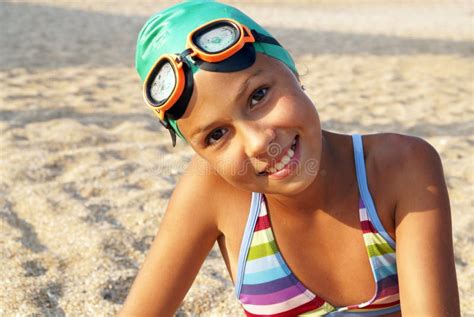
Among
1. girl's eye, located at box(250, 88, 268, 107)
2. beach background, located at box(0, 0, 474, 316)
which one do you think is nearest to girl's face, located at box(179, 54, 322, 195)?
girl's eye, located at box(250, 88, 268, 107)

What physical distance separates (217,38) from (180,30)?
0.11 meters

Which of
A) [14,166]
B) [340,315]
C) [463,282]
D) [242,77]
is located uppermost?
[242,77]

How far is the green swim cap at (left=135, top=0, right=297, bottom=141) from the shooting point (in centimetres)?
174

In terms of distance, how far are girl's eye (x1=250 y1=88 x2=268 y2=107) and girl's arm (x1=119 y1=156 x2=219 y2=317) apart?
1.11 feet

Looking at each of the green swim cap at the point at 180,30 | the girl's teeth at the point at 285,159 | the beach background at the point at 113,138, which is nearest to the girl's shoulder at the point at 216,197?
the green swim cap at the point at 180,30

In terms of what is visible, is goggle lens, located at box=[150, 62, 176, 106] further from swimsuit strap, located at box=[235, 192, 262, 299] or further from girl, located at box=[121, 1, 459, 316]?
swimsuit strap, located at box=[235, 192, 262, 299]

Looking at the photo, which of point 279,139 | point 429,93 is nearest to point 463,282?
point 279,139

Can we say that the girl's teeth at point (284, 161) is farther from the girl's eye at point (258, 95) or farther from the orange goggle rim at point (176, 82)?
the orange goggle rim at point (176, 82)

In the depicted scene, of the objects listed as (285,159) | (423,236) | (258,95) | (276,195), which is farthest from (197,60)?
(423,236)

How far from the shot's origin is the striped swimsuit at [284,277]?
1829 mm

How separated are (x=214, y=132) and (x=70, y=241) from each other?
1.72m

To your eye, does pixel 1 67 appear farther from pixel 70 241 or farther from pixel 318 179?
pixel 318 179

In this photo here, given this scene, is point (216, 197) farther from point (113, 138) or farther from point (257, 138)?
point (113, 138)

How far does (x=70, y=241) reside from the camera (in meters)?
3.21
